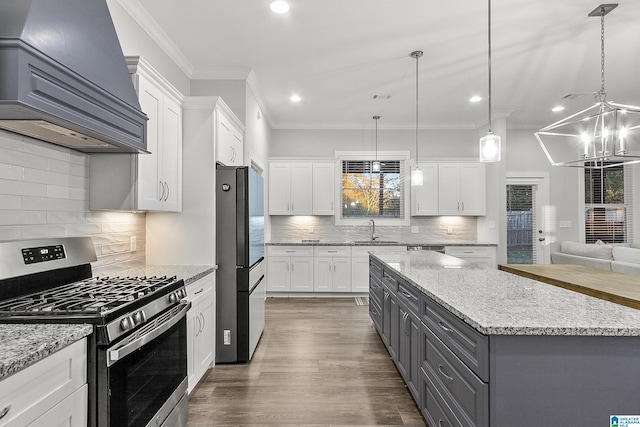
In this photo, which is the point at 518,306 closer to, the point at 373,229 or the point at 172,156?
the point at 172,156

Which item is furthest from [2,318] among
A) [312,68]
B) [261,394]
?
[312,68]

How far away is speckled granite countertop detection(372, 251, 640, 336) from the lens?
52.3 inches

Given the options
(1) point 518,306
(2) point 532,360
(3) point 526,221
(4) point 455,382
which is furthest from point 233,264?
(3) point 526,221

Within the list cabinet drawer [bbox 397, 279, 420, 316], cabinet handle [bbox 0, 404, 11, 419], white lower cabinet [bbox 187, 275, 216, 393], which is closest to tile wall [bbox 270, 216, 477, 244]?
white lower cabinet [bbox 187, 275, 216, 393]

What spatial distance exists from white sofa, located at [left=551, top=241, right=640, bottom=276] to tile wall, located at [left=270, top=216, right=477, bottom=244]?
1401 millimetres

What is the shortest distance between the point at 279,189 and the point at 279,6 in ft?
11.3

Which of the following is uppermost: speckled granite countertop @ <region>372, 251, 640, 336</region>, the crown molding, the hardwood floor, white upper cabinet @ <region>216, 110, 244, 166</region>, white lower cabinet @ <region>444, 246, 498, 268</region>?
the crown molding

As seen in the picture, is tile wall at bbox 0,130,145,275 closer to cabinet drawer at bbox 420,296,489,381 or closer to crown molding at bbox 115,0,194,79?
crown molding at bbox 115,0,194,79

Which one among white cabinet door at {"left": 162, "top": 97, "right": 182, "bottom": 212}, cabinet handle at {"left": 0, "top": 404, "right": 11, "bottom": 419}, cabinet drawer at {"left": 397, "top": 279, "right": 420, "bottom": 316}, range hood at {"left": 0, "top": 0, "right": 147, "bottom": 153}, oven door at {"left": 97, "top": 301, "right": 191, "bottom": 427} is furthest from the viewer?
white cabinet door at {"left": 162, "top": 97, "right": 182, "bottom": 212}

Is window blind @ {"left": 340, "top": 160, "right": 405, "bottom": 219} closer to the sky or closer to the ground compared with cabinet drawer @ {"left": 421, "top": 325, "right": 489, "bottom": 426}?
closer to the sky

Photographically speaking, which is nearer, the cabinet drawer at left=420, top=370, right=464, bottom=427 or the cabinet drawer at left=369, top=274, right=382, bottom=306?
the cabinet drawer at left=420, top=370, right=464, bottom=427

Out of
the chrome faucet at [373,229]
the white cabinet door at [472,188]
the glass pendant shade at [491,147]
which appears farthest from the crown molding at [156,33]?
the white cabinet door at [472,188]

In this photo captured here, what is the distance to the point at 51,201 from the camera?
2.01 meters

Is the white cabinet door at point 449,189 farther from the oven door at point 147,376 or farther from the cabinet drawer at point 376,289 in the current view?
the oven door at point 147,376
